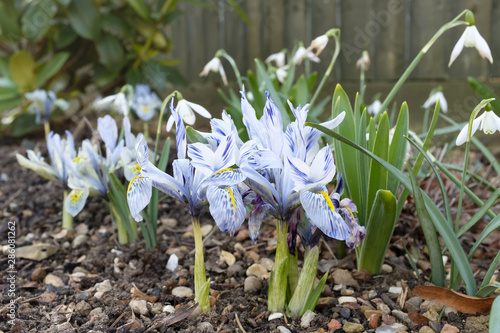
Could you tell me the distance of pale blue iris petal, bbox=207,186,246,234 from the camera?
3.41 feet

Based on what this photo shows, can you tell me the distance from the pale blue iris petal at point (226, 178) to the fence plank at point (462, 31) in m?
3.21

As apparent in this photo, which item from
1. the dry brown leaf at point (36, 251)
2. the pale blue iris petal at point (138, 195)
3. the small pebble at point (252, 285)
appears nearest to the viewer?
the pale blue iris petal at point (138, 195)

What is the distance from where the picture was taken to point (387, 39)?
3.95 m

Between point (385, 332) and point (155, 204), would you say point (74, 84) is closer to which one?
point (155, 204)

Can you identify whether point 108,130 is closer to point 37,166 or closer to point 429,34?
point 37,166

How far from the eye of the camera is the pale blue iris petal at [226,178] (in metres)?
1.08

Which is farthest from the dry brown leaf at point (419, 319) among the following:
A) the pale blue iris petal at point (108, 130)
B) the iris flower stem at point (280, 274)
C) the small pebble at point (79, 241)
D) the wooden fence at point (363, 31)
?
the wooden fence at point (363, 31)

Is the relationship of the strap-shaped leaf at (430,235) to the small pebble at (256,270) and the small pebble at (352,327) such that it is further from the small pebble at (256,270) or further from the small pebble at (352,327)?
the small pebble at (256,270)

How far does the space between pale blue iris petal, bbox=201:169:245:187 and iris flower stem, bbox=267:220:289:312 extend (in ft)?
0.68

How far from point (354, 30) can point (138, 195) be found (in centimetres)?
332

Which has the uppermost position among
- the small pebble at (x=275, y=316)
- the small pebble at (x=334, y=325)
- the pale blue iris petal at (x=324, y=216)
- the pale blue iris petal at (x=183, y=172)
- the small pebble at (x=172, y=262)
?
the pale blue iris petal at (x=183, y=172)

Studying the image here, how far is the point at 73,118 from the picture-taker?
14.0ft

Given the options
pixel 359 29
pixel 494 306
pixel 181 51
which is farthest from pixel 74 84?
pixel 494 306

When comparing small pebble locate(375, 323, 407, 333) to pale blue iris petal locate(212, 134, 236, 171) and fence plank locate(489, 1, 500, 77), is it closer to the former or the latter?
pale blue iris petal locate(212, 134, 236, 171)
